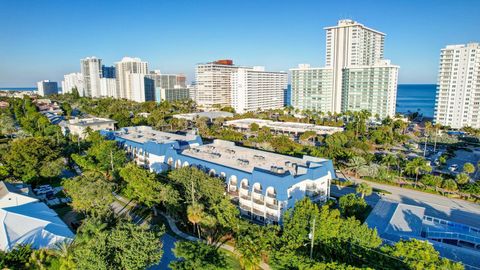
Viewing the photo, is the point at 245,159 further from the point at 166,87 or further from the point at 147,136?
the point at 166,87

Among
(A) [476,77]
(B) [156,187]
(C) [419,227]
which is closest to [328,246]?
(C) [419,227]

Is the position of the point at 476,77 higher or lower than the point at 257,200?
higher

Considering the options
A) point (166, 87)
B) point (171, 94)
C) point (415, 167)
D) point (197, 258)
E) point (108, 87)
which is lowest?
point (197, 258)

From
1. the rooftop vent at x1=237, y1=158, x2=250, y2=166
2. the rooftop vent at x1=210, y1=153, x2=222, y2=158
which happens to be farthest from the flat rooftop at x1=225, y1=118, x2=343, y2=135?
the rooftop vent at x1=237, y1=158, x2=250, y2=166

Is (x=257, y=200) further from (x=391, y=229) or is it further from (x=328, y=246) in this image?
(x=391, y=229)

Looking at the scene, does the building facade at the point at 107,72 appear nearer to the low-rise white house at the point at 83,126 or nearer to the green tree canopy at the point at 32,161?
the low-rise white house at the point at 83,126

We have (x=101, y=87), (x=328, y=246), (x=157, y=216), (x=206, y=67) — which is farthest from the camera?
(x=101, y=87)

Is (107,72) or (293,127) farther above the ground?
(107,72)

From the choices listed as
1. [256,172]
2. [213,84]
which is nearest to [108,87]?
[213,84]
